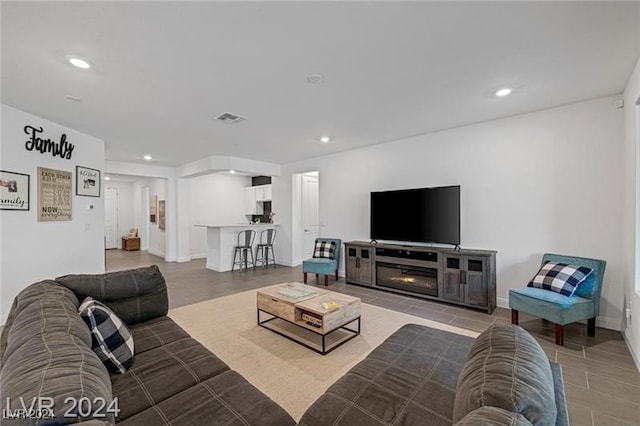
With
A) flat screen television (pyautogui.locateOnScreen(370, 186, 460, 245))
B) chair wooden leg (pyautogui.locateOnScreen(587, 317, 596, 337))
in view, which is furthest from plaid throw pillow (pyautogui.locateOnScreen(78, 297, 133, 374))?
chair wooden leg (pyautogui.locateOnScreen(587, 317, 596, 337))

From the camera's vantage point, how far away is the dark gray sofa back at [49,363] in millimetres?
831

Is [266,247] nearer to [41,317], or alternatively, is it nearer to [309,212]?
[309,212]

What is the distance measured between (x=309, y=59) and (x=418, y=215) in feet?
10.1

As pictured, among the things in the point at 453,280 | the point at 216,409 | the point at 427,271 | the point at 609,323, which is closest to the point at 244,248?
the point at 427,271

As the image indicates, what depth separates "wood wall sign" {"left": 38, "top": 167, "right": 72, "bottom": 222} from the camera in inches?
152

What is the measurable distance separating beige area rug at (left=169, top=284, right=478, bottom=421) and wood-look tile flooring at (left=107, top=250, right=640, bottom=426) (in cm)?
45

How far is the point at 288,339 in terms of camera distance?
9.77ft

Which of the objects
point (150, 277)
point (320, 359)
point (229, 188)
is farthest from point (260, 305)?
point (229, 188)

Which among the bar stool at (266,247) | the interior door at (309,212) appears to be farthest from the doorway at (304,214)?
the bar stool at (266,247)

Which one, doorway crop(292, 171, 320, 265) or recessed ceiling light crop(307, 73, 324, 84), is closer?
recessed ceiling light crop(307, 73, 324, 84)

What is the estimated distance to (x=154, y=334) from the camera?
203 cm

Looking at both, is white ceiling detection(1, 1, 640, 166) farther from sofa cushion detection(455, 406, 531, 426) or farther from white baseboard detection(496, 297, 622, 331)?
white baseboard detection(496, 297, 622, 331)

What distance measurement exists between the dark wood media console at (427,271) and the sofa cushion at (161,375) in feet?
11.2

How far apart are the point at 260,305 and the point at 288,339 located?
0.53m
